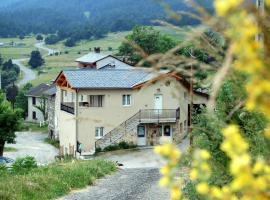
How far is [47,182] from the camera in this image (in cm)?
1811

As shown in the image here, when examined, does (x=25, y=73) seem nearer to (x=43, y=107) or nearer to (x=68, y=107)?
(x=43, y=107)

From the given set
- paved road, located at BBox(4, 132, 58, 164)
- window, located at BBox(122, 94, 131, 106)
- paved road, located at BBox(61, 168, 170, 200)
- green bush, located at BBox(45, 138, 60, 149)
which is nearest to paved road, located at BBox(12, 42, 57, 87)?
paved road, located at BBox(4, 132, 58, 164)

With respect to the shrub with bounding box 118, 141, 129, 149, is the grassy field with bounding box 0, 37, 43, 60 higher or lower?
higher

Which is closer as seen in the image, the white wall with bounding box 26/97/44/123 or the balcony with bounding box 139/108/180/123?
the balcony with bounding box 139/108/180/123

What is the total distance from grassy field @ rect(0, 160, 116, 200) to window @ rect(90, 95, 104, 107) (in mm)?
20692

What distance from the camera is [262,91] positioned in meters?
2.18

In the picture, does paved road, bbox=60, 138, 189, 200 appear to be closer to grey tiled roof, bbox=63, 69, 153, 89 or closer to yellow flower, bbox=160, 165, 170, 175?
yellow flower, bbox=160, 165, 170, 175

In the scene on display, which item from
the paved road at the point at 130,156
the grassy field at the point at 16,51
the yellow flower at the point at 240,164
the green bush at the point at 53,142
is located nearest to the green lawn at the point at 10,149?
the green bush at the point at 53,142

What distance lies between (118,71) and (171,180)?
41147 millimetres

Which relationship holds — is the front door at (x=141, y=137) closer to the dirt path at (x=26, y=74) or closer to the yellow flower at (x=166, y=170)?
the yellow flower at (x=166, y=170)

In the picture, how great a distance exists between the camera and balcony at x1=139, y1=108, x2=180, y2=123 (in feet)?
141

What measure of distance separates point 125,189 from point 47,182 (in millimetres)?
2775

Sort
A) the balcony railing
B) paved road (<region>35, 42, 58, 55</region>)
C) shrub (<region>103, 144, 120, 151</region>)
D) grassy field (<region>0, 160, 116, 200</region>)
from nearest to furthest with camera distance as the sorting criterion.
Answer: grassy field (<region>0, 160, 116, 200</region>) < shrub (<region>103, 144, 120, 151</region>) < the balcony railing < paved road (<region>35, 42, 58, 55</region>)

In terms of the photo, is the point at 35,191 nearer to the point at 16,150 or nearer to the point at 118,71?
the point at 118,71
